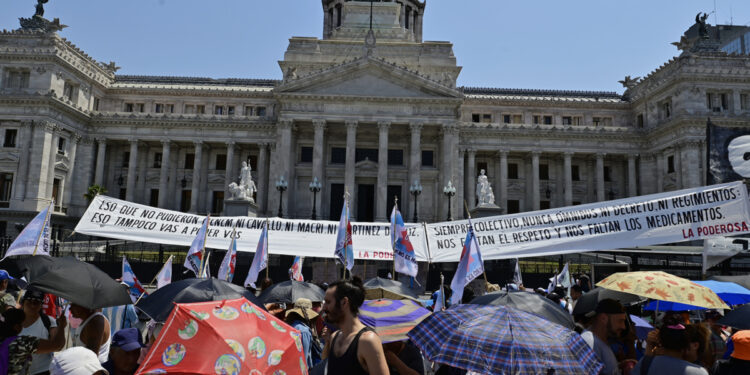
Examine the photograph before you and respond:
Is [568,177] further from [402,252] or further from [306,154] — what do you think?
[402,252]

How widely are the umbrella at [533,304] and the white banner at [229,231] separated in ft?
22.2

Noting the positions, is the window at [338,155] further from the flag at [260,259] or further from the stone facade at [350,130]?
the flag at [260,259]

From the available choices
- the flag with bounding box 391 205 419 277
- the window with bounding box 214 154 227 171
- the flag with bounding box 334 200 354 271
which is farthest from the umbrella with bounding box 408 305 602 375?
the window with bounding box 214 154 227 171

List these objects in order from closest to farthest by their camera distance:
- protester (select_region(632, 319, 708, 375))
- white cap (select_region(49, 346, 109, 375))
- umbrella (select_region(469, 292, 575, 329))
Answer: protester (select_region(632, 319, 708, 375)) → white cap (select_region(49, 346, 109, 375)) → umbrella (select_region(469, 292, 575, 329))

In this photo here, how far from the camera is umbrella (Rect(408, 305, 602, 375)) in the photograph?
4.41 metres

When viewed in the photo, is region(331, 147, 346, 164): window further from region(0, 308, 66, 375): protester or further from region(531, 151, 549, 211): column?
region(0, 308, 66, 375): protester

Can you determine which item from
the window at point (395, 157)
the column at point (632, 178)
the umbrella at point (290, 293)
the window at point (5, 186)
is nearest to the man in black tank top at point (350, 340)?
the umbrella at point (290, 293)

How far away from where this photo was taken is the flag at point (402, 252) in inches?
491

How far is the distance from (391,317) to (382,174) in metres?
36.7

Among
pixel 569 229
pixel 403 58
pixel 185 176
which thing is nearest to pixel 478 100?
pixel 403 58

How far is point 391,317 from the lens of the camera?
6141mm

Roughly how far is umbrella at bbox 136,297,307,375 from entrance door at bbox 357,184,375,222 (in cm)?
4146

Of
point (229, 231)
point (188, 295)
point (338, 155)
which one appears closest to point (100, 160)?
point (338, 155)

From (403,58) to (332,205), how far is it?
15.3 meters
